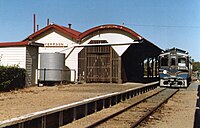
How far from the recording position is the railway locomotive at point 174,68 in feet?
75.8

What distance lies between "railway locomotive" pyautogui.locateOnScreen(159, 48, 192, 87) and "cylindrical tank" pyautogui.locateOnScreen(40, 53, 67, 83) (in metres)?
7.66

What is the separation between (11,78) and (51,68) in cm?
550

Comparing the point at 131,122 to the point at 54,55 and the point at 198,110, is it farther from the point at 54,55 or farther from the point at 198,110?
the point at 54,55

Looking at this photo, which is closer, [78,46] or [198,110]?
[198,110]

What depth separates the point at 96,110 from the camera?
1139cm

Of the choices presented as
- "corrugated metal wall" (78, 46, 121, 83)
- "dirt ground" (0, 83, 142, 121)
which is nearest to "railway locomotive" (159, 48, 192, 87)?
"corrugated metal wall" (78, 46, 121, 83)

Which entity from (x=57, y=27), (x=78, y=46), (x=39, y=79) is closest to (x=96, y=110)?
(x=39, y=79)

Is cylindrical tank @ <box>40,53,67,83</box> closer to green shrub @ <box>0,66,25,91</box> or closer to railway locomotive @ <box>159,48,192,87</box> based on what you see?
green shrub @ <box>0,66,25,91</box>

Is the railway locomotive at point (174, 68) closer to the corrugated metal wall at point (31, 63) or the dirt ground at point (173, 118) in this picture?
the corrugated metal wall at point (31, 63)

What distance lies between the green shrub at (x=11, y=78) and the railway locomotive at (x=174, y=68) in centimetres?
1050

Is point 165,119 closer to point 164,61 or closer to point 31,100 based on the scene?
point 31,100

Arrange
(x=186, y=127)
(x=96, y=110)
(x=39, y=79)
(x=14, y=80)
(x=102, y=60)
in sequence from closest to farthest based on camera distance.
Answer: (x=186, y=127) < (x=96, y=110) < (x=14, y=80) < (x=39, y=79) < (x=102, y=60)

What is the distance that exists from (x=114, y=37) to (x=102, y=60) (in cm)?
223

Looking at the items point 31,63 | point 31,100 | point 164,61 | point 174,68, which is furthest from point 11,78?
point 174,68
